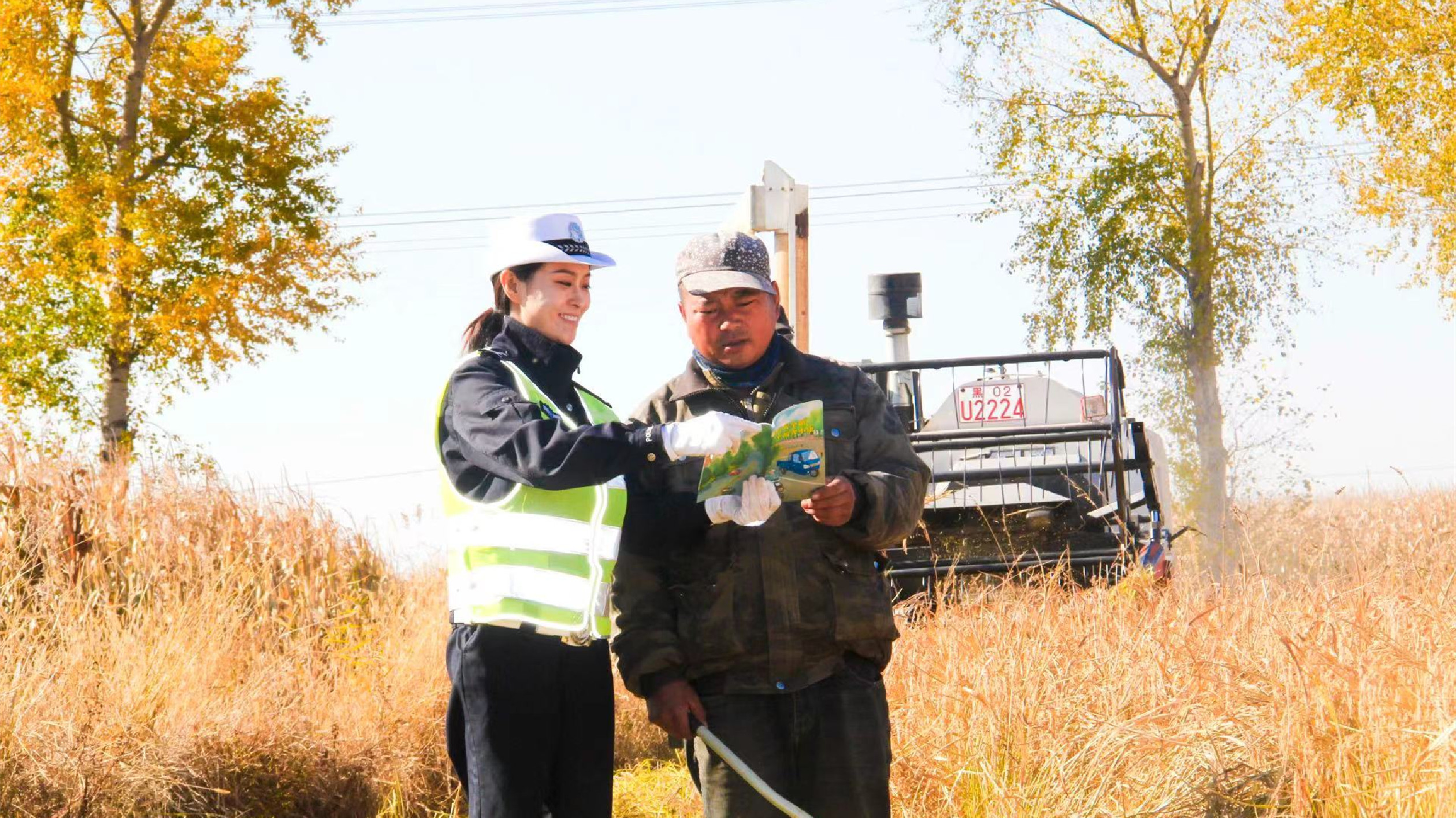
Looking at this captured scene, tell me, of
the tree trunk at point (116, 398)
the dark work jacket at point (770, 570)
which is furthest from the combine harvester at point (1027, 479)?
the tree trunk at point (116, 398)

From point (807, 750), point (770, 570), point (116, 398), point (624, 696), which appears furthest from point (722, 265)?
point (116, 398)

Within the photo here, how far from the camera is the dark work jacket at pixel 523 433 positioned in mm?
2984

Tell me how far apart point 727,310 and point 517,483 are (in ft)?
2.22

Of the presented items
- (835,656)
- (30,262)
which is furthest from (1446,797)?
(30,262)

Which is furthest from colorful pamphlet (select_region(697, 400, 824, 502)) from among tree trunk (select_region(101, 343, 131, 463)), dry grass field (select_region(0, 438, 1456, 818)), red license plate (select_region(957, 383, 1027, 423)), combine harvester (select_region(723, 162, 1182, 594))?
tree trunk (select_region(101, 343, 131, 463))

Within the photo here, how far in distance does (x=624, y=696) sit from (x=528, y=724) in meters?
4.86

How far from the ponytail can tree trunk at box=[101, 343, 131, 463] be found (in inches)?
898

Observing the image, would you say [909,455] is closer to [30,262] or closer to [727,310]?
[727,310]

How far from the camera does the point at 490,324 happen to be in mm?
3461

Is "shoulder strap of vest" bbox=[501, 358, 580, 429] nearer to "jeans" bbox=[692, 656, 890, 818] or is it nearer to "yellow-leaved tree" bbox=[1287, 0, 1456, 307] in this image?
"jeans" bbox=[692, 656, 890, 818]

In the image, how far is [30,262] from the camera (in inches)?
992

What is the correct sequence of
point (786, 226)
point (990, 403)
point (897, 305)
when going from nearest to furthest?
point (786, 226) < point (990, 403) < point (897, 305)

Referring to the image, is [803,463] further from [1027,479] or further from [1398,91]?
[1398,91]

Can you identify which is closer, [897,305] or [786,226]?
[786,226]
